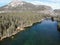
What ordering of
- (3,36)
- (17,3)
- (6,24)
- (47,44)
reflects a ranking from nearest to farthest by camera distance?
(47,44) → (3,36) → (6,24) → (17,3)

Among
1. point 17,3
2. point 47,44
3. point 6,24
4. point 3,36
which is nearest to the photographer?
point 47,44

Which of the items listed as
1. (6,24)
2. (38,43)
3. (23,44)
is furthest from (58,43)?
(6,24)

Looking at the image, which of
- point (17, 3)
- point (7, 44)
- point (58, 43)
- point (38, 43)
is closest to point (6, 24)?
point (7, 44)

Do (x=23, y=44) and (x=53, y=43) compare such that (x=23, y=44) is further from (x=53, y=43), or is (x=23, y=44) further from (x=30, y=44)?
(x=53, y=43)

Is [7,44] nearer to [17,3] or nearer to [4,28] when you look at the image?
[4,28]

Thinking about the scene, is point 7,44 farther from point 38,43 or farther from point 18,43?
point 38,43

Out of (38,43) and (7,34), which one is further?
(7,34)

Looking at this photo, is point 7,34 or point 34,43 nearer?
point 34,43

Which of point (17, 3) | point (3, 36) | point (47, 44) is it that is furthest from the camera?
point (17, 3)
